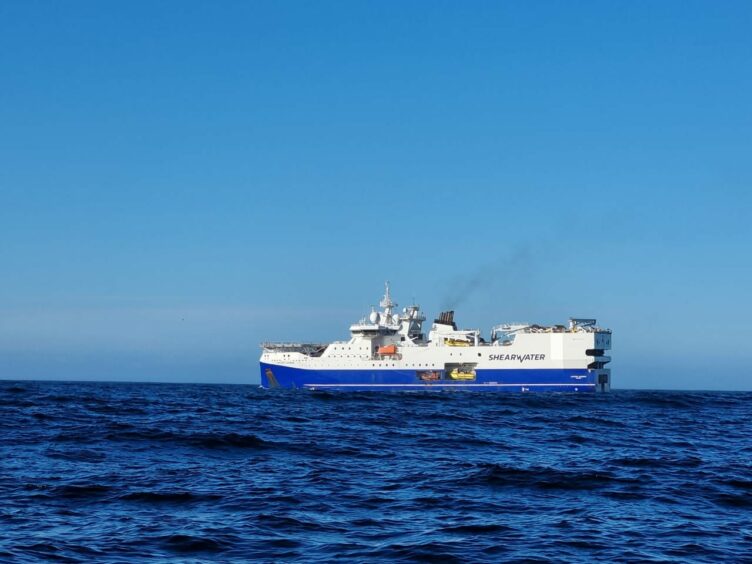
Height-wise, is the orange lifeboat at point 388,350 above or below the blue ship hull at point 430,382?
above

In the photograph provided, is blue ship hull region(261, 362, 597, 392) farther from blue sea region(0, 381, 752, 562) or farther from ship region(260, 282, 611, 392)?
blue sea region(0, 381, 752, 562)

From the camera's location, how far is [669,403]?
57219 millimetres

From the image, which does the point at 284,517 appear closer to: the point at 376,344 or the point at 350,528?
the point at 350,528

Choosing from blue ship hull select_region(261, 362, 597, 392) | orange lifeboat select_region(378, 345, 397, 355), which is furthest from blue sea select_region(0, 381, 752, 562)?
orange lifeboat select_region(378, 345, 397, 355)

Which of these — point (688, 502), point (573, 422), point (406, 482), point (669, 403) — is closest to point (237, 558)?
point (406, 482)

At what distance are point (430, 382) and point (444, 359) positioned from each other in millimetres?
2723

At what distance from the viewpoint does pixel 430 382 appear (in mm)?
77188

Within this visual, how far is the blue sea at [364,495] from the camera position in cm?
1140

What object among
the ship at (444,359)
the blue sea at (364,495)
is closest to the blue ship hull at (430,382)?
the ship at (444,359)

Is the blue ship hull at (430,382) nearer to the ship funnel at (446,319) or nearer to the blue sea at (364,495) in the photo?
the ship funnel at (446,319)

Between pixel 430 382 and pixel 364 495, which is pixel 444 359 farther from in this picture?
pixel 364 495

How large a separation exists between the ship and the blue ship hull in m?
0.09

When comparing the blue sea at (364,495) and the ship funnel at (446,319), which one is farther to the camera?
the ship funnel at (446,319)

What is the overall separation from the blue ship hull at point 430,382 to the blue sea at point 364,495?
45.0m
